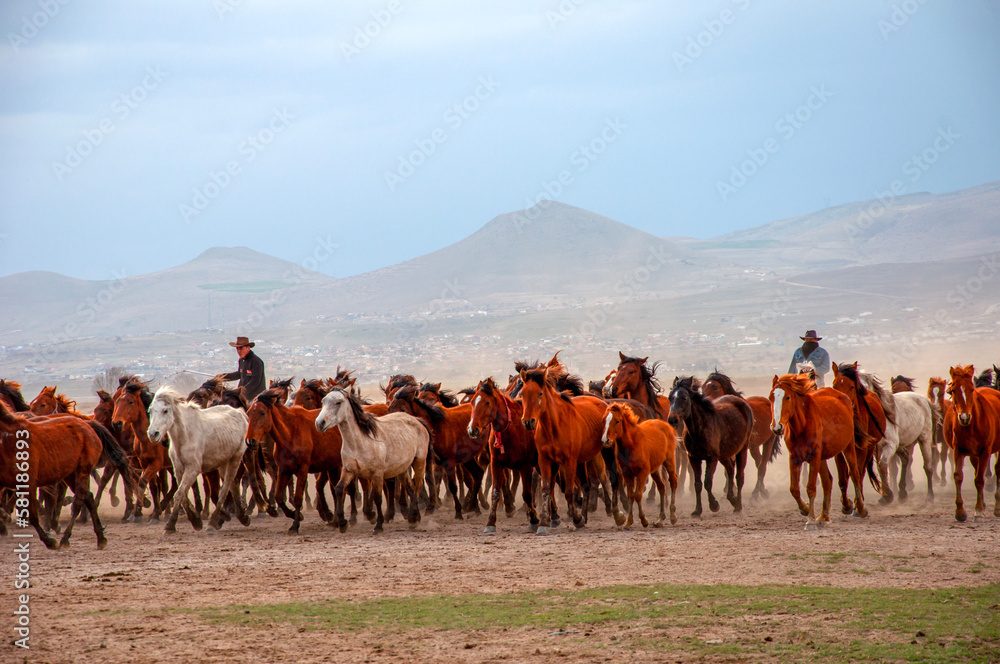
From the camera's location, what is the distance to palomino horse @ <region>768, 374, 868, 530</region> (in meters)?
11.7

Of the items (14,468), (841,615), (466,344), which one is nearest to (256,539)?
(14,468)

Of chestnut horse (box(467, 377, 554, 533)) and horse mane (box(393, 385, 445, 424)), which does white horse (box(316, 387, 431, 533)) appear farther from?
chestnut horse (box(467, 377, 554, 533))

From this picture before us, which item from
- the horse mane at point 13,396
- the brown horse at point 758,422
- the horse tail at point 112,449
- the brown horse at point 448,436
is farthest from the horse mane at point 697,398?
the horse mane at point 13,396

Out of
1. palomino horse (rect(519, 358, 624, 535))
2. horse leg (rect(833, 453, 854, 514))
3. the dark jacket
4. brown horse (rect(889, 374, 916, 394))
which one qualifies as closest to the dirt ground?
horse leg (rect(833, 453, 854, 514))

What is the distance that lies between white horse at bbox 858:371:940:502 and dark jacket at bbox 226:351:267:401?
976cm

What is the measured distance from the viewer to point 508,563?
10.2 metres

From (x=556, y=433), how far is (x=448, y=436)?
238 cm

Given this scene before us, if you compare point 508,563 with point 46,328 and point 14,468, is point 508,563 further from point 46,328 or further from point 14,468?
point 46,328

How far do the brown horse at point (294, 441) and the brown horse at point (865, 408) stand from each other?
6.88 m

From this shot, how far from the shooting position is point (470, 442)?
46.4ft

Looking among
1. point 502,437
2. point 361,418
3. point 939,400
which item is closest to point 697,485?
point 502,437

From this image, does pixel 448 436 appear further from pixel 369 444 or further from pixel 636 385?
pixel 636 385

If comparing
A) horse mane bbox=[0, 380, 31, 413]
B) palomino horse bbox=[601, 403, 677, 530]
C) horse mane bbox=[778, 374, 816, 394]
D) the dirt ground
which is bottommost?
the dirt ground

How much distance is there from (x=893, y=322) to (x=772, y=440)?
65.8 m
